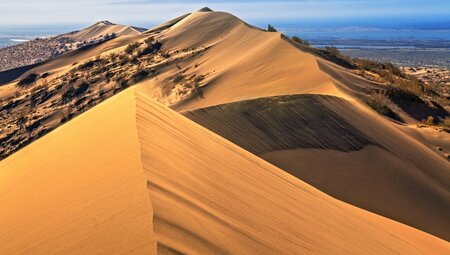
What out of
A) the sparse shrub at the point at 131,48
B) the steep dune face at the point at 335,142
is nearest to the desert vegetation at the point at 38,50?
the sparse shrub at the point at 131,48

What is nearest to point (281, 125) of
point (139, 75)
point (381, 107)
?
point (381, 107)

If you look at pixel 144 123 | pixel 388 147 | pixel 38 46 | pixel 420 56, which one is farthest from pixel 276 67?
pixel 420 56

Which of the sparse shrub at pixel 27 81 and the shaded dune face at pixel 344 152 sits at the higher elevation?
the shaded dune face at pixel 344 152

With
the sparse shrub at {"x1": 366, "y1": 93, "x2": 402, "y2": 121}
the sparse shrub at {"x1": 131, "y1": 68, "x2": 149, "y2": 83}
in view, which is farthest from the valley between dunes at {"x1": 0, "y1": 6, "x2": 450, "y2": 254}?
the sparse shrub at {"x1": 131, "y1": 68, "x2": 149, "y2": 83}

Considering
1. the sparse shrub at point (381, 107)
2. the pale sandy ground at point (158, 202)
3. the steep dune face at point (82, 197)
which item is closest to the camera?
the steep dune face at point (82, 197)

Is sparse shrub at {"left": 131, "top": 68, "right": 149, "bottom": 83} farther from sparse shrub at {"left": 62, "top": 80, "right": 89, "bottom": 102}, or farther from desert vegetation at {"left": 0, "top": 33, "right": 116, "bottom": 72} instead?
desert vegetation at {"left": 0, "top": 33, "right": 116, "bottom": 72}

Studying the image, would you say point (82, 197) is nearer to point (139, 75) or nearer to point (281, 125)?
point (281, 125)

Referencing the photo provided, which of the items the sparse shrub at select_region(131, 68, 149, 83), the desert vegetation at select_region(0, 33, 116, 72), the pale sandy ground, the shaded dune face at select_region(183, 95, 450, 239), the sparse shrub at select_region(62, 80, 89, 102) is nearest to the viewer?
the pale sandy ground

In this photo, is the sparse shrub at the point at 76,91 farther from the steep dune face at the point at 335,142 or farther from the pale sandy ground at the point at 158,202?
the pale sandy ground at the point at 158,202
